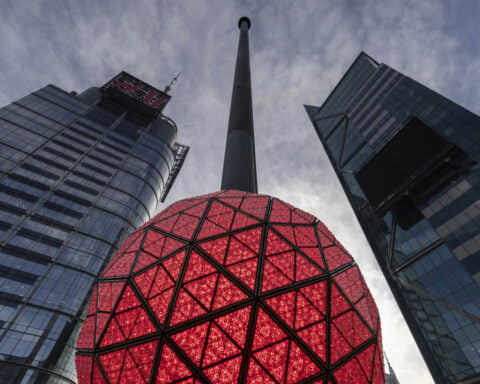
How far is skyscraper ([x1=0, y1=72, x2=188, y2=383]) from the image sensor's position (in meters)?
30.5

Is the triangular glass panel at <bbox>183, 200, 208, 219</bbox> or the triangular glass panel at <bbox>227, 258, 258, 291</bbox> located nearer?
the triangular glass panel at <bbox>227, 258, 258, 291</bbox>

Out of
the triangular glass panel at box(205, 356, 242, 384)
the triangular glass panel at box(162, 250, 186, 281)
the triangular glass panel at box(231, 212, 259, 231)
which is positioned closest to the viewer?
the triangular glass panel at box(205, 356, 242, 384)

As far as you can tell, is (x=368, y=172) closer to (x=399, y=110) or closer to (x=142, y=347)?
(x=399, y=110)

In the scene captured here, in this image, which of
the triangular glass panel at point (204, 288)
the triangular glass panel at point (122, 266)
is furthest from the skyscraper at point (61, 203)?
the triangular glass panel at point (204, 288)

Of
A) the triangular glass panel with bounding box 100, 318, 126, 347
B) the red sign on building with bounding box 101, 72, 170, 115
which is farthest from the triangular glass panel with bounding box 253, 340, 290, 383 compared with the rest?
the red sign on building with bounding box 101, 72, 170, 115

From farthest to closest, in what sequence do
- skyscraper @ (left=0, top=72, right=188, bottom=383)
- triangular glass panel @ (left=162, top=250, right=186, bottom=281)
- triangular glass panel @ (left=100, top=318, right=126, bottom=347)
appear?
skyscraper @ (left=0, top=72, right=188, bottom=383)
triangular glass panel @ (left=162, top=250, right=186, bottom=281)
triangular glass panel @ (left=100, top=318, right=126, bottom=347)

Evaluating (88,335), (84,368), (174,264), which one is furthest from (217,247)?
(84,368)

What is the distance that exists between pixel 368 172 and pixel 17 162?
57403mm

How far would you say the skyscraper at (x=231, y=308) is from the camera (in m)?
3.57

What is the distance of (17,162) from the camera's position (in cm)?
4316

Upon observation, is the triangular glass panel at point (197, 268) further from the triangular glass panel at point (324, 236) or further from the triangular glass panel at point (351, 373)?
the triangular glass panel at point (324, 236)

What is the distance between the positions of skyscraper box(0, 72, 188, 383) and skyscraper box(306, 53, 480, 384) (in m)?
42.2

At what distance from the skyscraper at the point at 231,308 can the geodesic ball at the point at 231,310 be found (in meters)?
0.02

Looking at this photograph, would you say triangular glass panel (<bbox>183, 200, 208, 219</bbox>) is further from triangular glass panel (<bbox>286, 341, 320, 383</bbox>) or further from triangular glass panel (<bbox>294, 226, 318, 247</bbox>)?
triangular glass panel (<bbox>286, 341, 320, 383</bbox>)
